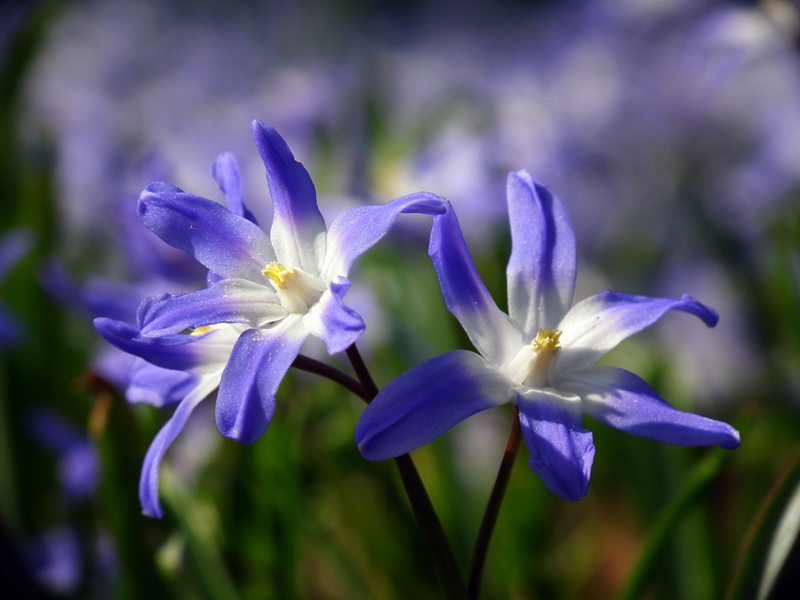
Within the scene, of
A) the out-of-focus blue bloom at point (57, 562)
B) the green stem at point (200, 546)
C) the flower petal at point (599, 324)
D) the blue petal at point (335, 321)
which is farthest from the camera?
the out-of-focus blue bloom at point (57, 562)

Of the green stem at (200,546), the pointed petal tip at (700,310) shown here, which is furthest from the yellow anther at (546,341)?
the green stem at (200,546)

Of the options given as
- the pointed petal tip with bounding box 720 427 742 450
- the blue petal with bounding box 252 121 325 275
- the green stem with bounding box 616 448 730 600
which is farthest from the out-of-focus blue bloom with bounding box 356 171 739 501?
the green stem with bounding box 616 448 730 600

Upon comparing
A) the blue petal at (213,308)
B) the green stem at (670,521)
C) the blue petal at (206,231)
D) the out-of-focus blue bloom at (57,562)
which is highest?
the blue petal at (206,231)

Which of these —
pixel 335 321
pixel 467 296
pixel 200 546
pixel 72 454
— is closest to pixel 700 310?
pixel 467 296

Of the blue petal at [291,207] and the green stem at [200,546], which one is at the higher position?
the blue petal at [291,207]

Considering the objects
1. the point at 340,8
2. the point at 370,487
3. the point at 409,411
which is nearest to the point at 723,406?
the point at 370,487

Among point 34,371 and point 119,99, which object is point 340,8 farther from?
point 34,371

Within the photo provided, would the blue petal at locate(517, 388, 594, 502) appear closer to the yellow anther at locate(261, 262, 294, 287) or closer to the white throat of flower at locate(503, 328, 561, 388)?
the white throat of flower at locate(503, 328, 561, 388)

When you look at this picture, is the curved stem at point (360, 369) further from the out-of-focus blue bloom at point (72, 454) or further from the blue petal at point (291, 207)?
the out-of-focus blue bloom at point (72, 454)
